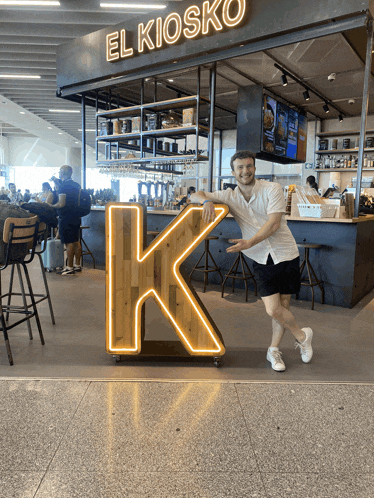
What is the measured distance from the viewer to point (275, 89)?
745 cm

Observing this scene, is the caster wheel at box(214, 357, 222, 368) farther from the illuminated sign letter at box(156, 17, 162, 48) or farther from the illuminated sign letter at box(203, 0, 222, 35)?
the illuminated sign letter at box(156, 17, 162, 48)

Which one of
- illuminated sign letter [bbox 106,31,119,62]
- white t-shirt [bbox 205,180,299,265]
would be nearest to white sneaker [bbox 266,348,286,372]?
white t-shirt [bbox 205,180,299,265]

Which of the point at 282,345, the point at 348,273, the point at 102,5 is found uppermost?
the point at 102,5

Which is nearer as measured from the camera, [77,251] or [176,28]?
[176,28]

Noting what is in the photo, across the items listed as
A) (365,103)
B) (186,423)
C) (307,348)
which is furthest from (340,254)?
(186,423)

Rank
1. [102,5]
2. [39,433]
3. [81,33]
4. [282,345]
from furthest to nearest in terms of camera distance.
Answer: [81,33] < [102,5] < [282,345] < [39,433]

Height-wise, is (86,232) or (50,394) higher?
(86,232)

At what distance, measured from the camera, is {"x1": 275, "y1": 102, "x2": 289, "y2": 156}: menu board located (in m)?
7.52

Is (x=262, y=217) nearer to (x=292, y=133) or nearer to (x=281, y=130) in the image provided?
(x=281, y=130)

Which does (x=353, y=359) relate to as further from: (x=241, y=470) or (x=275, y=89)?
(x=275, y=89)

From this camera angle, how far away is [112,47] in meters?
6.38

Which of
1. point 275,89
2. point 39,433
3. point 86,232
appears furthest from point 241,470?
point 275,89

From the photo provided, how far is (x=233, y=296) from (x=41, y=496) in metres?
3.64

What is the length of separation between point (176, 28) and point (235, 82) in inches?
72.1
